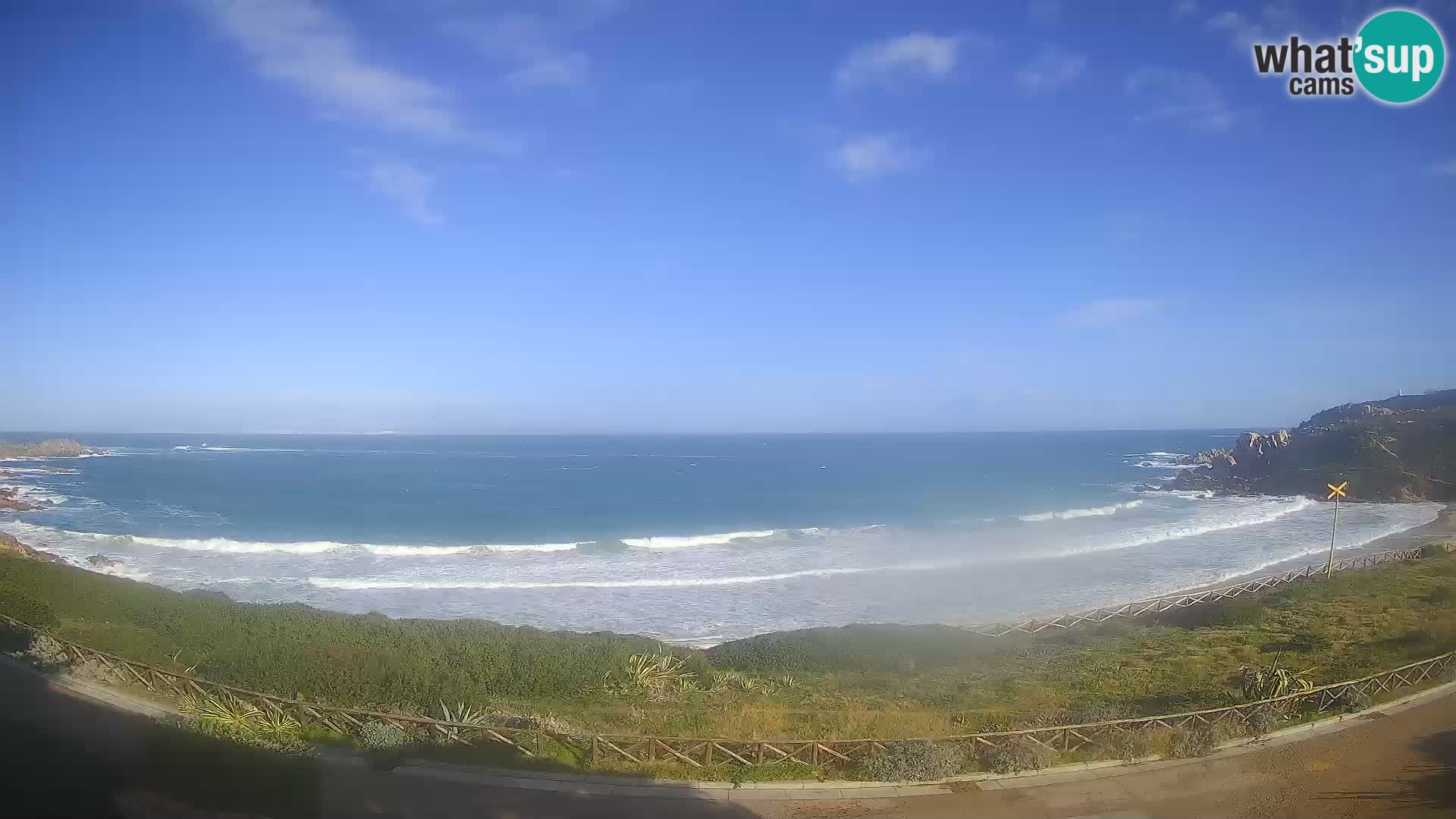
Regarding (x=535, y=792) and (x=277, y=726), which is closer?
(x=535, y=792)

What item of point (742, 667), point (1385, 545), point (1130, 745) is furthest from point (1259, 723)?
point (1385, 545)

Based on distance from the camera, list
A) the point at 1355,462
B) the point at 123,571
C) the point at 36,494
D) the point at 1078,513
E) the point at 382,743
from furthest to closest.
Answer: the point at 1355,462, the point at 36,494, the point at 1078,513, the point at 123,571, the point at 382,743

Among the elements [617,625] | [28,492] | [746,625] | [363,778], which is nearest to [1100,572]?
[746,625]

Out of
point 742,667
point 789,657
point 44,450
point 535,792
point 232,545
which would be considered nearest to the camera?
point 535,792

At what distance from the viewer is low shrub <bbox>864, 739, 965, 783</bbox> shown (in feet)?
40.0

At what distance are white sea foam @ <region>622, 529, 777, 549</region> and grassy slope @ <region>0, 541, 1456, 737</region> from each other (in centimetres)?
2428

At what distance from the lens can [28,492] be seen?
6359cm

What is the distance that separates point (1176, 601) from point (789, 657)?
1675 cm

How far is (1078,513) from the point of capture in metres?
62.2

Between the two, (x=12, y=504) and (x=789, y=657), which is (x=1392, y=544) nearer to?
(x=789, y=657)

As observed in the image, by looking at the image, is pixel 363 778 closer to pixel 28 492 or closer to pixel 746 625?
pixel 746 625

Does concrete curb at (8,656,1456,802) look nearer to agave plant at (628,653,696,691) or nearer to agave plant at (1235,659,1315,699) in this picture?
agave plant at (1235,659,1315,699)

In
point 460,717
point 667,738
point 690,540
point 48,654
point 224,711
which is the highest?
point 48,654

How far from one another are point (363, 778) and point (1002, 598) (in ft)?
93.0
